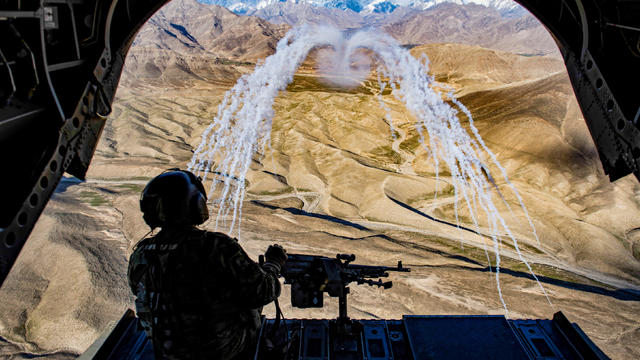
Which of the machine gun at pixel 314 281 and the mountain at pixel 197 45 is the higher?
the mountain at pixel 197 45

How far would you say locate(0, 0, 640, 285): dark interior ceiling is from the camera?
2.28 metres

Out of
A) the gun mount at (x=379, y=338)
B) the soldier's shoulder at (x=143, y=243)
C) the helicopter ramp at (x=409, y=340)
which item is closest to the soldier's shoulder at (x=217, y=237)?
the soldier's shoulder at (x=143, y=243)

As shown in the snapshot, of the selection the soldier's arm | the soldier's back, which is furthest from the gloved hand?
the soldier's back

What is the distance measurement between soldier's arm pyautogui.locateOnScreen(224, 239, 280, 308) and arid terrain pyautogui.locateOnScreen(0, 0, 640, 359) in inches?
308

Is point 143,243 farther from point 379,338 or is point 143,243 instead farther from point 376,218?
point 376,218

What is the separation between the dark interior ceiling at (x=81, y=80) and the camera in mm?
2283

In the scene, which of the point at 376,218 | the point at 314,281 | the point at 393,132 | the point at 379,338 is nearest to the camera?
the point at 379,338

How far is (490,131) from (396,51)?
55116mm

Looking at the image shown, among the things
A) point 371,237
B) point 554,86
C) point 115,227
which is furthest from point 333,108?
point 115,227

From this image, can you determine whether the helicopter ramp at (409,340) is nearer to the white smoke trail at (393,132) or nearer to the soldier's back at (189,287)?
the soldier's back at (189,287)

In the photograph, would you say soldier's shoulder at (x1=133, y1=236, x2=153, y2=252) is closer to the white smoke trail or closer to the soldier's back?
the soldier's back

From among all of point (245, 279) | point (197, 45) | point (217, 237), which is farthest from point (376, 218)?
point (197, 45)

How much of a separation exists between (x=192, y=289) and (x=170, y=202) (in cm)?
68

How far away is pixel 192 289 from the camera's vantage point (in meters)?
2.60
